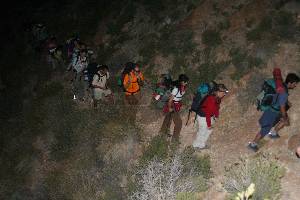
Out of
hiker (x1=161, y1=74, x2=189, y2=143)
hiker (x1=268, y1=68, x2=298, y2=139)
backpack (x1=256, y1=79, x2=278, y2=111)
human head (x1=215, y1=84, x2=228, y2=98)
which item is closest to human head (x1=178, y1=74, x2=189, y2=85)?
hiker (x1=161, y1=74, x2=189, y2=143)

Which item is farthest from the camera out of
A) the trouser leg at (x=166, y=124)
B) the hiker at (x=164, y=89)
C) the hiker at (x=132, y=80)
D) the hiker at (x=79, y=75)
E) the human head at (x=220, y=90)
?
the hiker at (x=79, y=75)

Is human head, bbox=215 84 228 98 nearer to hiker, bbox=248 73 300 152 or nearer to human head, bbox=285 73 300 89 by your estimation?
hiker, bbox=248 73 300 152

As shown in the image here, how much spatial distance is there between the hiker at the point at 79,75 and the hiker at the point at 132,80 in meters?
2.84

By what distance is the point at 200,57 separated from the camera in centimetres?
1365

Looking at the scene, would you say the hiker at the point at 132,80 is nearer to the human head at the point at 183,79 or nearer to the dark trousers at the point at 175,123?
the dark trousers at the point at 175,123

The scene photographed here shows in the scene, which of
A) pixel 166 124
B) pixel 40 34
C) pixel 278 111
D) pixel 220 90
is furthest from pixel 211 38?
pixel 40 34

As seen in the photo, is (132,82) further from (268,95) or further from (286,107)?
(286,107)

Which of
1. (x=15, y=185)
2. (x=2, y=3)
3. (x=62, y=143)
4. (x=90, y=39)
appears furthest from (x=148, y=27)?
(x=2, y=3)

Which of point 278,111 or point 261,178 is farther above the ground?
point 278,111

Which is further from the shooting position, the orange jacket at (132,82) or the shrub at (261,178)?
the orange jacket at (132,82)

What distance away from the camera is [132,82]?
1162 cm

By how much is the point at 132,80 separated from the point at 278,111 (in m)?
4.48

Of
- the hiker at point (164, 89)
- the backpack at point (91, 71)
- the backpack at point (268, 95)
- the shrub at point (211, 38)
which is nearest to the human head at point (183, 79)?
the hiker at point (164, 89)

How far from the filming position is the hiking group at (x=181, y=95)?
29.1 feet
